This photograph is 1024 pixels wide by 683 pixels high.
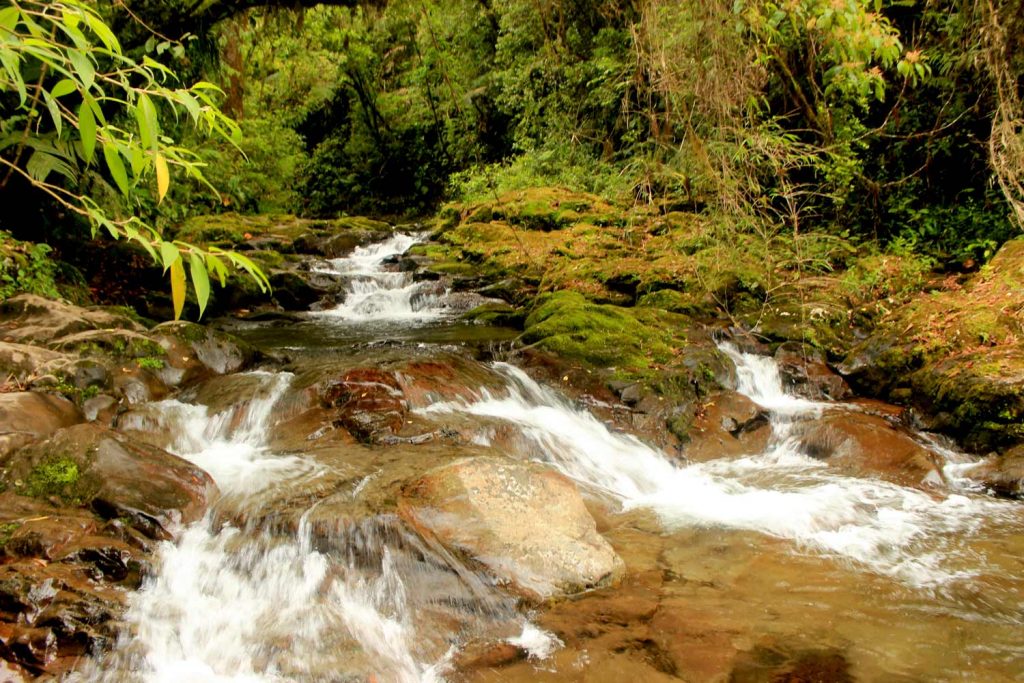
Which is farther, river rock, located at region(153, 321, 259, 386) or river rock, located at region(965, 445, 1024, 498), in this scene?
river rock, located at region(153, 321, 259, 386)

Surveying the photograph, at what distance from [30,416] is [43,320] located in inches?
87.4

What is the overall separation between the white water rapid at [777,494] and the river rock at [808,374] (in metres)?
0.24

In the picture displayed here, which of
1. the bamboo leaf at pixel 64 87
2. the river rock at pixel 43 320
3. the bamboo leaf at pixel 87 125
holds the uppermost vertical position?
the bamboo leaf at pixel 64 87

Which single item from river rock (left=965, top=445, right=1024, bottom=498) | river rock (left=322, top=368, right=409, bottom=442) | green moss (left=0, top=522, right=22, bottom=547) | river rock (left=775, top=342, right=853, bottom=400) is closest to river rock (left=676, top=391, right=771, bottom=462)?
river rock (left=775, top=342, right=853, bottom=400)

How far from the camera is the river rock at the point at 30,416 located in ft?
12.8

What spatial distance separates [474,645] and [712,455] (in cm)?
342

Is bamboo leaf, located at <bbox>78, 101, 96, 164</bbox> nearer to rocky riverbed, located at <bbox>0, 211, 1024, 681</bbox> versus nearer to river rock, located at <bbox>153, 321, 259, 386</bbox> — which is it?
rocky riverbed, located at <bbox>0, 211, 1024, 681</bbox>

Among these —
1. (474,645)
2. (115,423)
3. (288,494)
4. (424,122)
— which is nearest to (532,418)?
(288,494)

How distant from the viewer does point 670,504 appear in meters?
4.91

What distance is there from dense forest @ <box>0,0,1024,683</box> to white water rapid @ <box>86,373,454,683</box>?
0.06 ft

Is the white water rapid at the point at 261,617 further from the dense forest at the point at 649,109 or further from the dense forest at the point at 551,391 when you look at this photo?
the dense forest at the point at 649,109

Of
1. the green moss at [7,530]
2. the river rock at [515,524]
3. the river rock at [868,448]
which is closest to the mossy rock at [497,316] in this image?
the river rock at [868,448]

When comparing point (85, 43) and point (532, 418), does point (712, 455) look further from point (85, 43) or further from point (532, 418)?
point (85, 43)

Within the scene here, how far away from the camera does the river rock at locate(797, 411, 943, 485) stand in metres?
5.25
